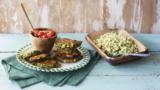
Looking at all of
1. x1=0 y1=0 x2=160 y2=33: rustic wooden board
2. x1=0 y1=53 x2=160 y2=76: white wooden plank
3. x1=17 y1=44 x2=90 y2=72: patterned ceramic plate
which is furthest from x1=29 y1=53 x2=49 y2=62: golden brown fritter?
x1=0 y1=0 x2=160 y2=33: rustic wooden board

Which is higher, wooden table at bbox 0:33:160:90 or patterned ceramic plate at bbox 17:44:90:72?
patterned ceramic plate at bbox 17:44:90:72

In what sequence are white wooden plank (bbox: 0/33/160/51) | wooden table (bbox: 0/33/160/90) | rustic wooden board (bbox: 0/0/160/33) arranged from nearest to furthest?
wooden table (bbox: 0/33/160/90) < white wooden plank (bbox: 0/33/160/51) < rustic wooden board (bbox: 0/0/160/33)

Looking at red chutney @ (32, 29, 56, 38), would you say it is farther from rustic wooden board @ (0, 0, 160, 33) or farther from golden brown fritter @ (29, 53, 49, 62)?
rustic wooden board @ (0, 0, 160, 33)

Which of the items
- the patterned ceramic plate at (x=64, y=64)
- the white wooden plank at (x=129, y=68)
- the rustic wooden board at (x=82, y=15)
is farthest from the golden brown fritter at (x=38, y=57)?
the rustic wooden board at (x=82, y=15)

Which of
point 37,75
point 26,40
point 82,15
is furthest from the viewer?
point 82,15

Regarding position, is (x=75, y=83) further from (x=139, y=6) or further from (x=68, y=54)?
(x=139, y=6)

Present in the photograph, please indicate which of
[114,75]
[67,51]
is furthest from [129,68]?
[67,51]

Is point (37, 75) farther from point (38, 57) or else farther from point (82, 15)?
point (82, 15)
